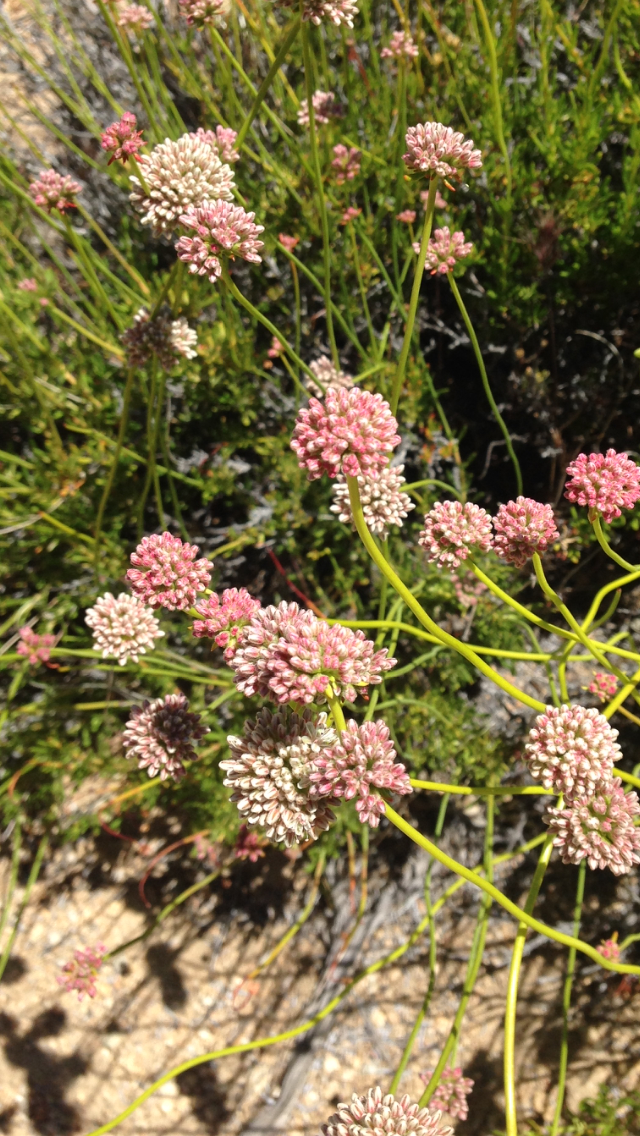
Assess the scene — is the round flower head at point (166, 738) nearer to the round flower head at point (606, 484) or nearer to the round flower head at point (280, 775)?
the round flower head at point (280, 775)

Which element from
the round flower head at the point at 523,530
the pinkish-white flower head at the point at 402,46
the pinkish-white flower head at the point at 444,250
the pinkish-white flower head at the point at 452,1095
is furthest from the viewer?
the pinkish-white flower head at the point at 402,46

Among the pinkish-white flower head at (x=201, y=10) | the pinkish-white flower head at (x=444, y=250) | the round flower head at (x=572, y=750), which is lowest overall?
the round flower head at (x=572, y=750)

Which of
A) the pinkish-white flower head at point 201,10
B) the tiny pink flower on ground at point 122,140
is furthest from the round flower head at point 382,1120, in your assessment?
the pinkish-white flower head at point 201,10

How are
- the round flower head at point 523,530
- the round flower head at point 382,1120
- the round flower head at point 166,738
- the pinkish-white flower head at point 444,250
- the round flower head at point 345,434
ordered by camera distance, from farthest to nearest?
the pinkish-white flower head at point 444,250, the round flower head at point 166,738, the round flower head at point 523,530, the round flower head at point 382,1120, the round flower head at point 345,434

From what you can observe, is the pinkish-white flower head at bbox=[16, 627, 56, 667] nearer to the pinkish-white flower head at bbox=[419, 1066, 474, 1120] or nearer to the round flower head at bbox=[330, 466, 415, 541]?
the round flower head at bbox=[330, 466, 415, 541]

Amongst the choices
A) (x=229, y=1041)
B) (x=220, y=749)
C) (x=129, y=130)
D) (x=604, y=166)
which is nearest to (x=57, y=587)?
(x=220, y=749)

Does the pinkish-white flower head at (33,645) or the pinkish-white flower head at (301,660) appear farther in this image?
the pinkish-white flower head at (33,645)

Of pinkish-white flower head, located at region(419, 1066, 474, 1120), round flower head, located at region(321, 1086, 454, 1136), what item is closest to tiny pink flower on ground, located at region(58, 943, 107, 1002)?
pinkish-white flower head, located at region(419, 1066, 474, 1120)
